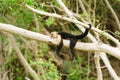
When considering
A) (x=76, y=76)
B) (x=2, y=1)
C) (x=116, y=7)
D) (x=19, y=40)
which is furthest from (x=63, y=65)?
(x=2, y=1)

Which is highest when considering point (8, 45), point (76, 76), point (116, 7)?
point (116, 7)

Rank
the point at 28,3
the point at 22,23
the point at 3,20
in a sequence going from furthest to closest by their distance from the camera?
the point at 22,23
the point at 3,20
the point at 28,3

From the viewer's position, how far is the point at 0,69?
7.11 metres

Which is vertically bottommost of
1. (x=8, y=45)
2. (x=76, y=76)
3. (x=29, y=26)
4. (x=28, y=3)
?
(x=76, y=76)

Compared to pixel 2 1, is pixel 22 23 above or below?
below

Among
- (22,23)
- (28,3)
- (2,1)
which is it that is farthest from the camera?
(22,23)

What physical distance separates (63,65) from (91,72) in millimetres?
835

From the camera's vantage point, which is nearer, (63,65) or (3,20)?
(3,20)

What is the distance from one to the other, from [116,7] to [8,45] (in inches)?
103

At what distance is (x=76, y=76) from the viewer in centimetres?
826

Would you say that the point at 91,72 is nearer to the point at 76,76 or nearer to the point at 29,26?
the point at 76,76

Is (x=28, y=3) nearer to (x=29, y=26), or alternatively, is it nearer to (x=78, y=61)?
(x=29, y=26)

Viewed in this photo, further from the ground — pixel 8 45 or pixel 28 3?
pixel 28 3

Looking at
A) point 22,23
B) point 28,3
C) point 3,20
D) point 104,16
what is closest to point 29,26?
point 22,23
